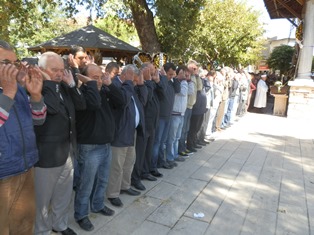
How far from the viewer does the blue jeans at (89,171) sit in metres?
3.01

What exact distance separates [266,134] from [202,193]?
195 inches

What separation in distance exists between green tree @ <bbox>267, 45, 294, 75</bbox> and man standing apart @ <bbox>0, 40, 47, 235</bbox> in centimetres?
1811

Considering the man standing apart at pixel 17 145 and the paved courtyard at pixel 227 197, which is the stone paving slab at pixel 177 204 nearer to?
the paved courtyard at pixel 227 197

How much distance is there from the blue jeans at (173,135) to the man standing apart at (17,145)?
123 inches

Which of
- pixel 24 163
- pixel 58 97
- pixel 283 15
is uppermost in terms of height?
pixel 283 15

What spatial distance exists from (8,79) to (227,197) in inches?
128

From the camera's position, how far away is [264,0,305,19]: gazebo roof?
1298 cm

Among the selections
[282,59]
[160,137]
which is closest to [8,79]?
[160,137]

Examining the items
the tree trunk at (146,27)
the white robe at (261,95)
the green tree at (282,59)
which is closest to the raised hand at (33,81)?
the tree trunk at (146,27)

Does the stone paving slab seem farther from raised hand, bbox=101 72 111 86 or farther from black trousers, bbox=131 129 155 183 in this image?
raised hand, bbox=101 72 111 86

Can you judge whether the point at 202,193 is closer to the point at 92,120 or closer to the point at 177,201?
the point at 177,201

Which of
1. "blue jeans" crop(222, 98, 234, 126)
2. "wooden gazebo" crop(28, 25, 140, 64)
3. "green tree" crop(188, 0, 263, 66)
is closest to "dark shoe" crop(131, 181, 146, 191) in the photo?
"wooden gazebo" crop(28, 25, 140, 64)

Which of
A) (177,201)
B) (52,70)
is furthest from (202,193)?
(52,70)

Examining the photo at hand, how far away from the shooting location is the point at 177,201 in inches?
152
